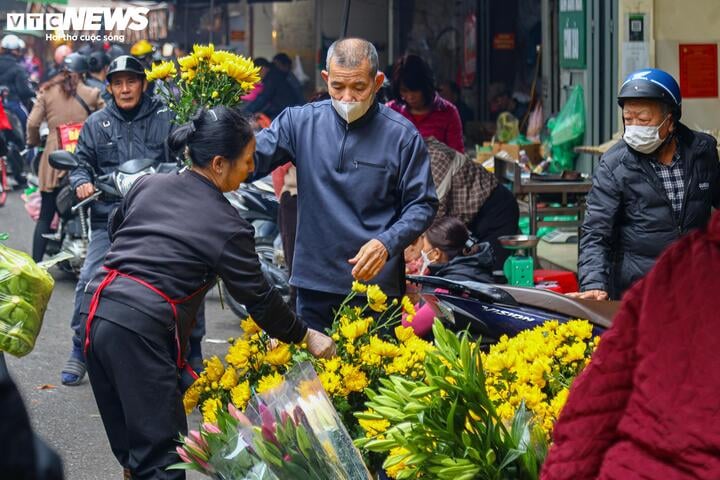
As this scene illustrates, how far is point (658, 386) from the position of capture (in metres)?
2.65

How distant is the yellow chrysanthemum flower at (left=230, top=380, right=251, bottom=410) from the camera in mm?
4367

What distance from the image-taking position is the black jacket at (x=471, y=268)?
6.58 m

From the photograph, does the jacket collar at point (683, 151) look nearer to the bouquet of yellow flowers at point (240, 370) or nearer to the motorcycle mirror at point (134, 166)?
the bouquet of yellow flowers at point (240, 370)

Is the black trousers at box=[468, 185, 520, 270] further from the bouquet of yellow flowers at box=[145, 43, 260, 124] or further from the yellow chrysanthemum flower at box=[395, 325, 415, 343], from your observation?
the yellow chrysanthemum flower at box=[395, 325, 415, 343]

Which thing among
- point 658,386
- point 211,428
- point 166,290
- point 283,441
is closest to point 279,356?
point 166,290

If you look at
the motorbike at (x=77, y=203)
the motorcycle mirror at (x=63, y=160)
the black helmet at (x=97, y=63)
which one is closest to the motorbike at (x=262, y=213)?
the motorbike at (x=77, y=203)

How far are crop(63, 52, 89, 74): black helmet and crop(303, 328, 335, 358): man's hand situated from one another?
7.75 m

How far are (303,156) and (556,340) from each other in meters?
1.70

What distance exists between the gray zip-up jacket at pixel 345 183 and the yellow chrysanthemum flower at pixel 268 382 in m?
1.14

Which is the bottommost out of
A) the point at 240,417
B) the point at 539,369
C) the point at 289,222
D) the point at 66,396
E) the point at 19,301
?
the point at 66,396

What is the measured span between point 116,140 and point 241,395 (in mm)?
3737

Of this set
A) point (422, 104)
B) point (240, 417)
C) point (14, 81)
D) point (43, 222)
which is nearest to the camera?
point (240, 417)

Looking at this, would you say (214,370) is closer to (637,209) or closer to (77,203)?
(637,209)

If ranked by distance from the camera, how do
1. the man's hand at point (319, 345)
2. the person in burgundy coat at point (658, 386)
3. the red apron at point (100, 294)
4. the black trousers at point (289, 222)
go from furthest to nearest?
the black trousers at point (289, 222) < the red apron at point (100, 294) < the man's hand at point (319, 345) < the person in burgundy coat at point (658, 386)
